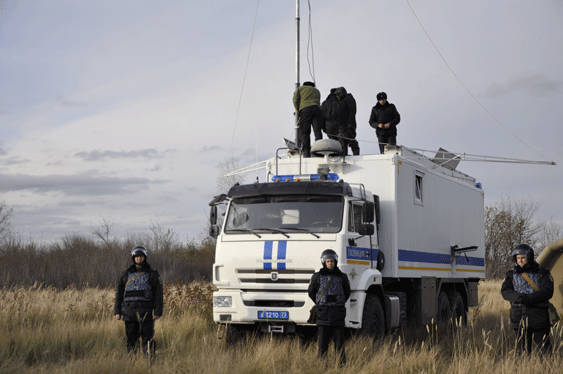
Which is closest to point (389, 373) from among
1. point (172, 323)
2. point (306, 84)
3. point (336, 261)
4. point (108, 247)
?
point (336, 261)

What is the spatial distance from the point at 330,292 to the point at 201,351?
2425 mm

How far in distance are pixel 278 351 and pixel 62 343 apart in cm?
402

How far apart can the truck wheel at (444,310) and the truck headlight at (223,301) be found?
5698 millimetres

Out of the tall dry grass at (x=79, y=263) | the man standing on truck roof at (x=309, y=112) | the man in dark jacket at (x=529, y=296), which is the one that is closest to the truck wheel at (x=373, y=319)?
the man in dark jacket at (x=529, y=296)

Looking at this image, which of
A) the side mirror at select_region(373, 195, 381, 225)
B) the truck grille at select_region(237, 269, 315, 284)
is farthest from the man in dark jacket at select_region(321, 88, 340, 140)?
the truck grille at select_region(237, 269, 315, 284)

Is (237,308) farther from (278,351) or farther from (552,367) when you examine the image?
(552,367)

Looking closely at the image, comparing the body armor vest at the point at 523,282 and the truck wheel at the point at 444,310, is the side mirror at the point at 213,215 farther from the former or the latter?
the truck wheel at the point at 444,310

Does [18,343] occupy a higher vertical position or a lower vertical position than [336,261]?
lower

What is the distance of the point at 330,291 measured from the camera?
27.8 ft

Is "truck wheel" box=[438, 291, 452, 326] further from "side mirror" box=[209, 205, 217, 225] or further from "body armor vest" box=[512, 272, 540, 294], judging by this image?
"side mirror" box=[209, 205, 217, 225]

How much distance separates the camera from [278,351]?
912 cm

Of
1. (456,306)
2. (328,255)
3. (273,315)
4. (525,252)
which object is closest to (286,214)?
(328,255)

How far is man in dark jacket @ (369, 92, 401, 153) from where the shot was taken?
→ 44.7ft

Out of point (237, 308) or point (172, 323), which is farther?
point (172, 323)
